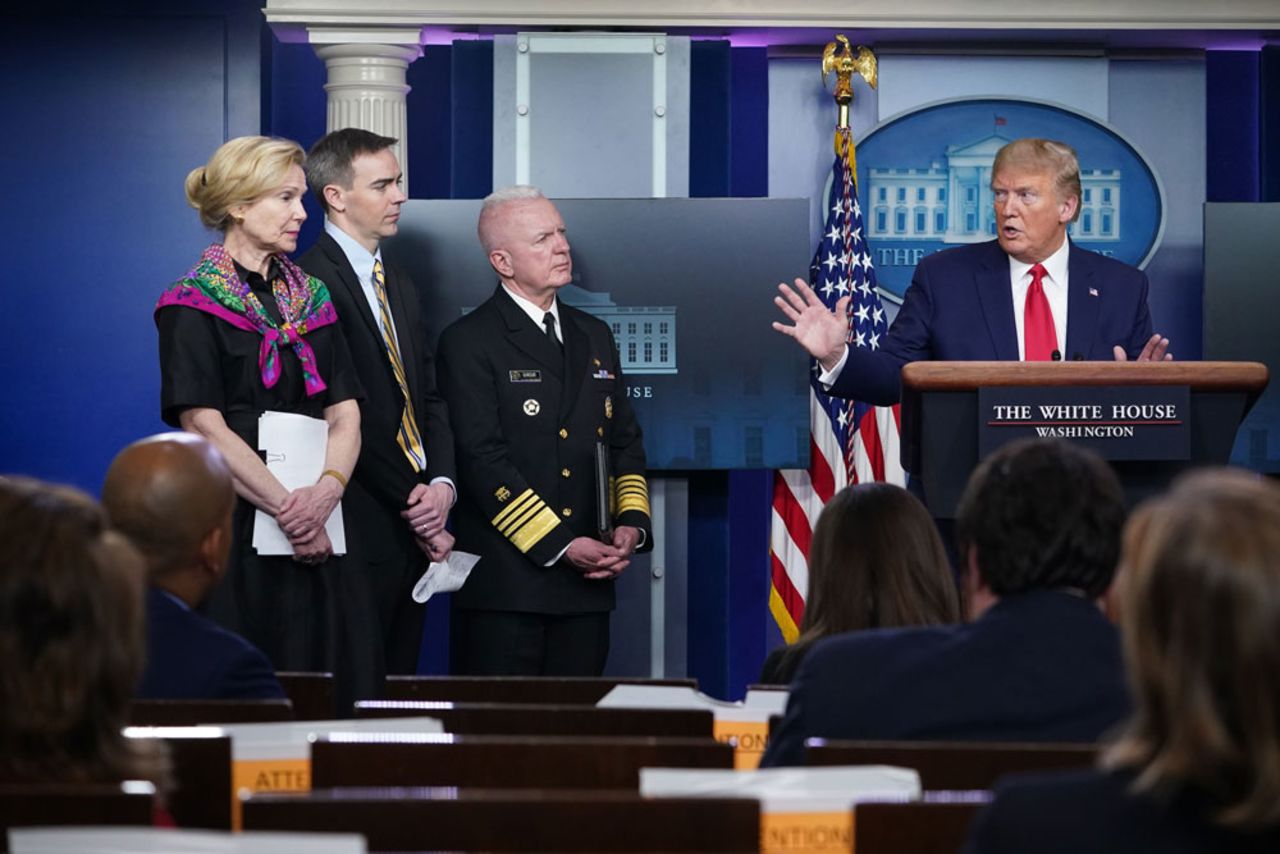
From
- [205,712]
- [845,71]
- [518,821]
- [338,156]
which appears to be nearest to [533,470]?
[338,156]

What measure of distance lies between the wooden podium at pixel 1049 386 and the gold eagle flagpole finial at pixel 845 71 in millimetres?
2478

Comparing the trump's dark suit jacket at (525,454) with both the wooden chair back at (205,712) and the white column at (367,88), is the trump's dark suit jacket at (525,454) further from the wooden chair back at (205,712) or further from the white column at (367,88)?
the wooden chair back at (205,712)

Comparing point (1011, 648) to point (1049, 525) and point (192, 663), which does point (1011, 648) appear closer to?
point (1049, 525)

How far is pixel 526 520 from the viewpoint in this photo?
521 cm

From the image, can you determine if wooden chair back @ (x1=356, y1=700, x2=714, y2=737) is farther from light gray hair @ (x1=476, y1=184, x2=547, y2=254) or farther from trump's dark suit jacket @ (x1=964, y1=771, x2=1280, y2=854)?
light gray hair @ (x1=476, y1=184, x2=547, y2=254)

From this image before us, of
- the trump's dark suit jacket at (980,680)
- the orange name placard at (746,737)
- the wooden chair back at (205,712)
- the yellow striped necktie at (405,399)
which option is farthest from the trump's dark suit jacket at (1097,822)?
the yellow striped necktie at (405,399)

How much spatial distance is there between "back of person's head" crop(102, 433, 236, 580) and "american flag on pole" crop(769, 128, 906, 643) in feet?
11.5

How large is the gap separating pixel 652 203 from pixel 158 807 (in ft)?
14.4

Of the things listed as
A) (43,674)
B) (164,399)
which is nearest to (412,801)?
(43,674)

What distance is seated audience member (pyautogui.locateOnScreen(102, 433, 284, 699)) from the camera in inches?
103

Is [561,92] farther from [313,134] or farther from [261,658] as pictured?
[261,658]

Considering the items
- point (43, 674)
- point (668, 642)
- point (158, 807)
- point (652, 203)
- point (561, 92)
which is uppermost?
point (561, 92)

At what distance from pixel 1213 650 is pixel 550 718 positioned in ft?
4.12

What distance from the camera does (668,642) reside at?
6285 millimetres
